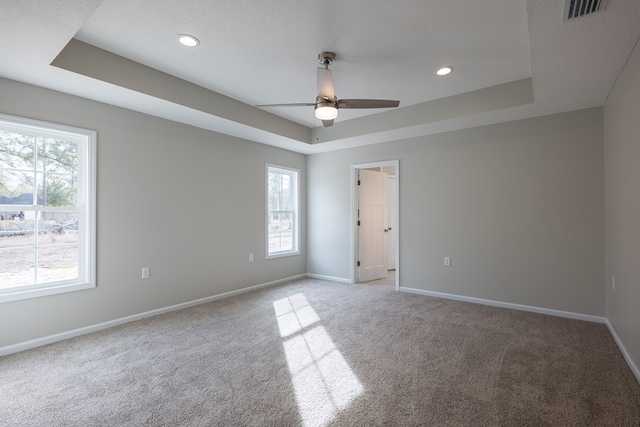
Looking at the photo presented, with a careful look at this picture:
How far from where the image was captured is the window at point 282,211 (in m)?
5.36

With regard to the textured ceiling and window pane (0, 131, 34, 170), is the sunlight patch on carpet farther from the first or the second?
window pane (0, 131, 34, 170)

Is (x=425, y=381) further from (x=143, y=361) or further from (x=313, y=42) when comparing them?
(x=313, y=42)

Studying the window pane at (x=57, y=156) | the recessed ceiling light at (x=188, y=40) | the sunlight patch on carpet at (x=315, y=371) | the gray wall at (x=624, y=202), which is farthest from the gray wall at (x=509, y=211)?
the window pane at (x=57, y=156)

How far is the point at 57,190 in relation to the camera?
307cm

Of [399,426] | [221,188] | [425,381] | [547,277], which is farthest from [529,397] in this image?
[221,188]

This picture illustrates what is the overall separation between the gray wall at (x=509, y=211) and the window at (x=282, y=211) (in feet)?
4.64

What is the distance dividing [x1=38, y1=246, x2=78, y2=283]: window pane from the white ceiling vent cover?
14.8ft

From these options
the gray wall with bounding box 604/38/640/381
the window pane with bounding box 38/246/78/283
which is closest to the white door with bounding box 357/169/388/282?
the gray wall with bounding box 604/38/640/381

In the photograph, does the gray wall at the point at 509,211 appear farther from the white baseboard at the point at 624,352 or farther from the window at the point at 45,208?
the window at the point at 45,208

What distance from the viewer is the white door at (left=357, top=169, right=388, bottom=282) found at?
5.48m

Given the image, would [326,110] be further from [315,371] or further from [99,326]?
[99,326]

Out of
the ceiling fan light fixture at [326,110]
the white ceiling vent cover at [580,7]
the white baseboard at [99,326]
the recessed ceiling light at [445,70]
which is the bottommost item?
the white baseboard at [99,326]

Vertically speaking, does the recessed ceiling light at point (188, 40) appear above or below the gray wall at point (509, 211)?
above

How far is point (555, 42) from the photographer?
2.14 metres
